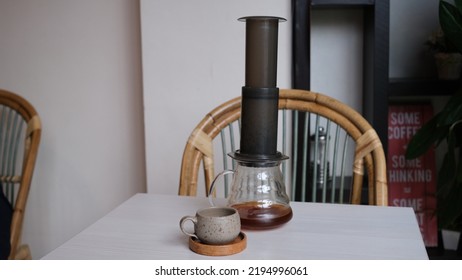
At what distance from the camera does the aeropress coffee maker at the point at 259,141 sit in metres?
1.09

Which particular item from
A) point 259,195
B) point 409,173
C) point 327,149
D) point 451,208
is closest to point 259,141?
point 259,195

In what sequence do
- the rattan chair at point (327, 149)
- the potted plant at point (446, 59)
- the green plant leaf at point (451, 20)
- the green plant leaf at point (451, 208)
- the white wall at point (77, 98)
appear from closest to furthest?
the rattan chair at point (327, 149), the green plant leaf at point (451, 20), the green plant leaf at point (451, 208), the potted plant at point (446, 59), the white wall at point (77, 98)

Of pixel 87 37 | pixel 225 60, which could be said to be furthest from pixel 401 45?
pixel 87 37

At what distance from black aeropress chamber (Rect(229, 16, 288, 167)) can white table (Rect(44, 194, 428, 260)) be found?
15 centimetres

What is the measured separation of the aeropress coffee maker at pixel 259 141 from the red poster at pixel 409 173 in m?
1.25

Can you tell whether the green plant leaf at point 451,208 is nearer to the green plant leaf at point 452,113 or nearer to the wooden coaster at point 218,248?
the green plant leaf at point 452,113

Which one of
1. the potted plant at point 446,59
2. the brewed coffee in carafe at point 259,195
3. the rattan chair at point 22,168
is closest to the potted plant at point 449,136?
the potted plant at point 446,59

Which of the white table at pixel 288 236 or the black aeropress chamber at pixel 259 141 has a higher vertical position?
the black aeropress chamber at pixel 259 141

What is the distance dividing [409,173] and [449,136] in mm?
447

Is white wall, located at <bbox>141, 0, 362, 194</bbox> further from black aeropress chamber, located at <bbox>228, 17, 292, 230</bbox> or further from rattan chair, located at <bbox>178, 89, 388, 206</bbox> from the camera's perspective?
black aeropress chamber, located at <bbox>228, 17, 292, 230</bbox>

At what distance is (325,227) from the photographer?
1.14 meters

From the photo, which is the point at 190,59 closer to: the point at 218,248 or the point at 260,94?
the point at 260,94
